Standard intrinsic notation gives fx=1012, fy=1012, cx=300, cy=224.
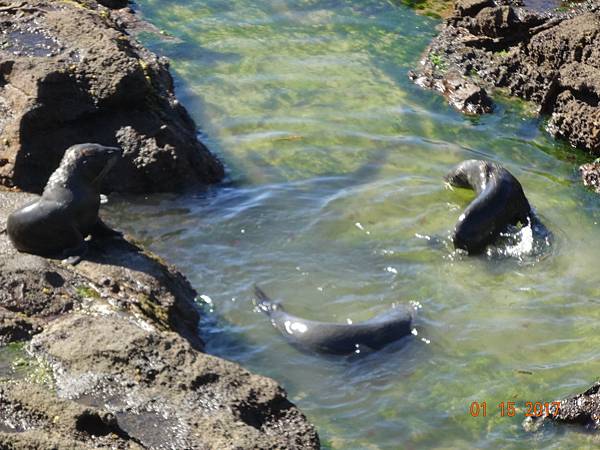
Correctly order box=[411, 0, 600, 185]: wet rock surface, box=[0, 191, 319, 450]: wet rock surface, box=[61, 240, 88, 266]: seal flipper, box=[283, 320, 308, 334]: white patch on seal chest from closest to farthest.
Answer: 1. box=[0, 191, 319, 450]: wet rock surface
2. box=[61, 240, 88, 266]: seal flipper
3. box=[283, 320, 308, 334]: white patch on seal chest
4. box=[411, 0, 600, 185]: wet rock surface

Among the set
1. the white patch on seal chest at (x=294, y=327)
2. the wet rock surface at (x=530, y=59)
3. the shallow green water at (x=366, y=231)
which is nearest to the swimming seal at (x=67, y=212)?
the shallow green water at (x=366, y=231)

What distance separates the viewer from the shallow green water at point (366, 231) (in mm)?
6969

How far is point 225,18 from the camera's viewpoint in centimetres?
1357

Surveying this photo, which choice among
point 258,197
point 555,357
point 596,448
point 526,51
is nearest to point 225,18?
point 526,51

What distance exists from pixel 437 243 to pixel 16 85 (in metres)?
3.99

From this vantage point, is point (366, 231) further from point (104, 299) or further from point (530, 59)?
point (530, 59)

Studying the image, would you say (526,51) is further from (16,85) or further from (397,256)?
(16,85)

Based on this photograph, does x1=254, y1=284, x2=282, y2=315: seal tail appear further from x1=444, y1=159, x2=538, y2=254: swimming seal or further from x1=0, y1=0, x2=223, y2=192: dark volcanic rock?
x1=444, y1=159, x2=538, y2=254: swimming seal

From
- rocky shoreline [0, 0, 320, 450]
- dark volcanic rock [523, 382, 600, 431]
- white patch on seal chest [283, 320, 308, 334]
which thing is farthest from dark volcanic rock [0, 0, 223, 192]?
dark volcanic rock [523, 382, 600, 431]

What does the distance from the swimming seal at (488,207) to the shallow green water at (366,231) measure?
191 mm

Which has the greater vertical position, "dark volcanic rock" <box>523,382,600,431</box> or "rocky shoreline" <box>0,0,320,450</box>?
"rocky shoreline" <box>0,0,320,450</box>

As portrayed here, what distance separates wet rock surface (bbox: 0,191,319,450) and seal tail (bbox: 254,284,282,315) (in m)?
1.10

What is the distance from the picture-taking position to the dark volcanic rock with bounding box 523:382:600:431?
21.2ft

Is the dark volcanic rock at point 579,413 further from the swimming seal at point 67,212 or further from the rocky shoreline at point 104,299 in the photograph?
the swimming seal at point 67,212
